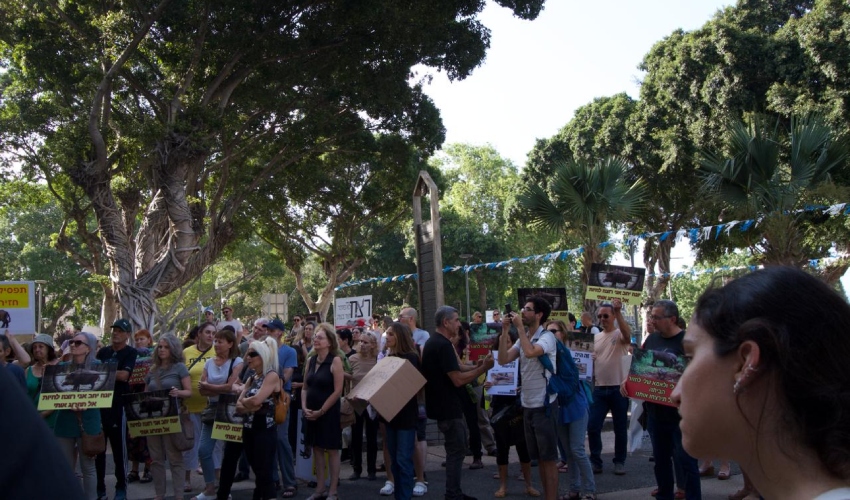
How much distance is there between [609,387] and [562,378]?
2.18 m

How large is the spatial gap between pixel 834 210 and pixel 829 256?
27.8ft

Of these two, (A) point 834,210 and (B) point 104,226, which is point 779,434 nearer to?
(A) point 834,210

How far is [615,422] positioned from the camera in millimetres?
9469

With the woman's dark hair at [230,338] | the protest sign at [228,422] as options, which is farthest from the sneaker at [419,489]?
the woman's dark hair at [230,338]

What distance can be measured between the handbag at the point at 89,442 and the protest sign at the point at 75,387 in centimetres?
26

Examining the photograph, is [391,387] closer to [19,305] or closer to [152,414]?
[152,414]

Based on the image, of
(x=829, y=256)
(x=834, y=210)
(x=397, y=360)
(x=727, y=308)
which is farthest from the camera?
(x=829, y=256)

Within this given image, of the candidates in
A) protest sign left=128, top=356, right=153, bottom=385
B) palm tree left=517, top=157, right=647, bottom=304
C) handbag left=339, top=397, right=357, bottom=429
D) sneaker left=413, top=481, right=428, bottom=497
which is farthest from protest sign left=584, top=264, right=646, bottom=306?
palm tree left=517, top=157, right=647, bottom=304

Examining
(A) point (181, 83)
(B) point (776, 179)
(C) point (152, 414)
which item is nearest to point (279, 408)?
(C) point (152, 414)

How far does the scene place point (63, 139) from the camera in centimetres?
1770

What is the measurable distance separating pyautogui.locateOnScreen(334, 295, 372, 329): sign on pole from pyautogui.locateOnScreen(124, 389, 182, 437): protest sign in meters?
10.1

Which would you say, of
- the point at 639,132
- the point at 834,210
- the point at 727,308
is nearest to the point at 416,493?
the point at 727,308

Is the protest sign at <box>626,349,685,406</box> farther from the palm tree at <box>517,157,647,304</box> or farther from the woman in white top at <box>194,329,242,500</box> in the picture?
the palm tree at <box>517,157,647,304</box>

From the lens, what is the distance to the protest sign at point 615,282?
10.3 meters
